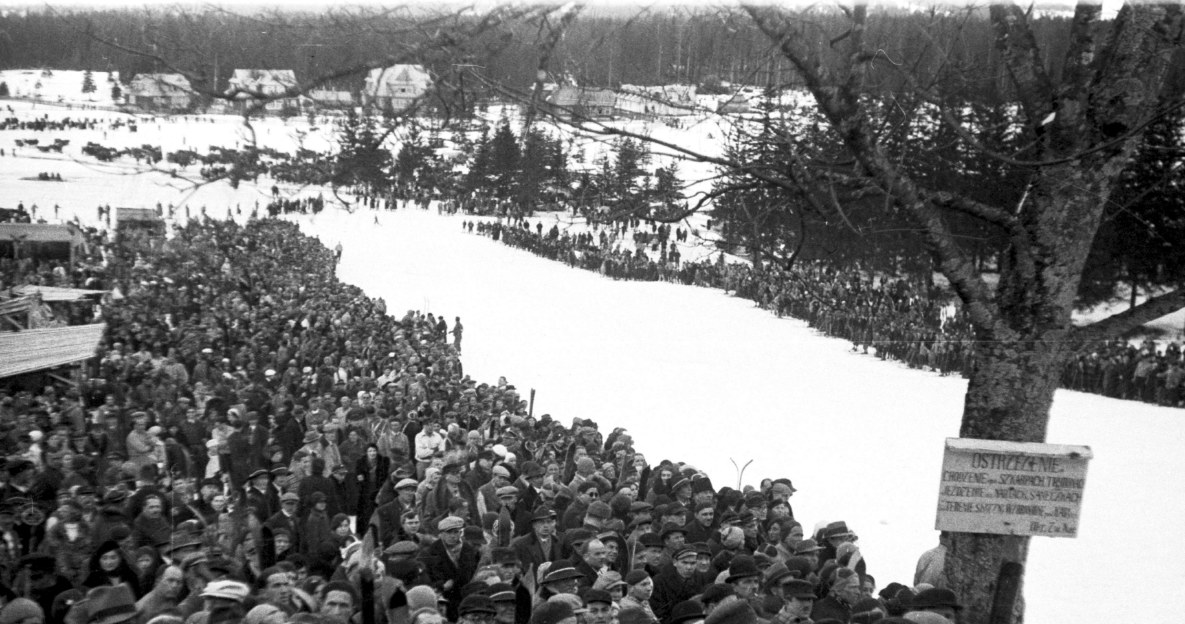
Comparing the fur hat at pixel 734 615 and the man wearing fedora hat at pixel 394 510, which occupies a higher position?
the fur hat at pixel 734 615

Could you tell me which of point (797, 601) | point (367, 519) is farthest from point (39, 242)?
point (797, 601)

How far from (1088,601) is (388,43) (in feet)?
27.3

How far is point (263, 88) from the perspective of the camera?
3.16 metres

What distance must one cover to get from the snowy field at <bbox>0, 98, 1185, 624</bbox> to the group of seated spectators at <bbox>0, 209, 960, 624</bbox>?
186 centimetres

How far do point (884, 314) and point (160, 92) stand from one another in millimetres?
22858

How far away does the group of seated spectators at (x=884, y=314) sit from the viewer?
19031mm

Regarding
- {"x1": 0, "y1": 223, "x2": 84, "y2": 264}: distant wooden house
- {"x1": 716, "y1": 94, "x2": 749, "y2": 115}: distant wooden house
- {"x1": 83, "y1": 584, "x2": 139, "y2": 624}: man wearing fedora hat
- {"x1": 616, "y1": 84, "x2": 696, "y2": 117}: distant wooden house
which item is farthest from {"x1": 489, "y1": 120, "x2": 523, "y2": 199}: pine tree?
{"x1": 0, "y1": 223, "x2": 84, "y2": 264}: distant wooden house

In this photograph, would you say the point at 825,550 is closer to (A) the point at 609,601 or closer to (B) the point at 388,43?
(A) the point at 609,601

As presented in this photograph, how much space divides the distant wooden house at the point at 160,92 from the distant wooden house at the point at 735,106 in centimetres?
165

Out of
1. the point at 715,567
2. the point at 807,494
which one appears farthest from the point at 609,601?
the point at 807,494

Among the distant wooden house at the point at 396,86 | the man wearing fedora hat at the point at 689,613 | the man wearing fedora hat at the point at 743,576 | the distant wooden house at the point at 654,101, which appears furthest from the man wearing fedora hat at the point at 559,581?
the distant wooden house at the point at 396,86

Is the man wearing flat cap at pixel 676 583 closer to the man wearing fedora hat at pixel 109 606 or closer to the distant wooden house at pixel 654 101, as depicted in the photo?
the man wearing fedora hat at pixel 109 606

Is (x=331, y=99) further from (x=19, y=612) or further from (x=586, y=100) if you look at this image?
(x=19, y=612)

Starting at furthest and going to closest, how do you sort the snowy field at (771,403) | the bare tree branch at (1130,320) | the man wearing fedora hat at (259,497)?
the snowy field at (771,403)
the man wearing fedora hat at (259,497)
the bare tree branch at (1130,320)
